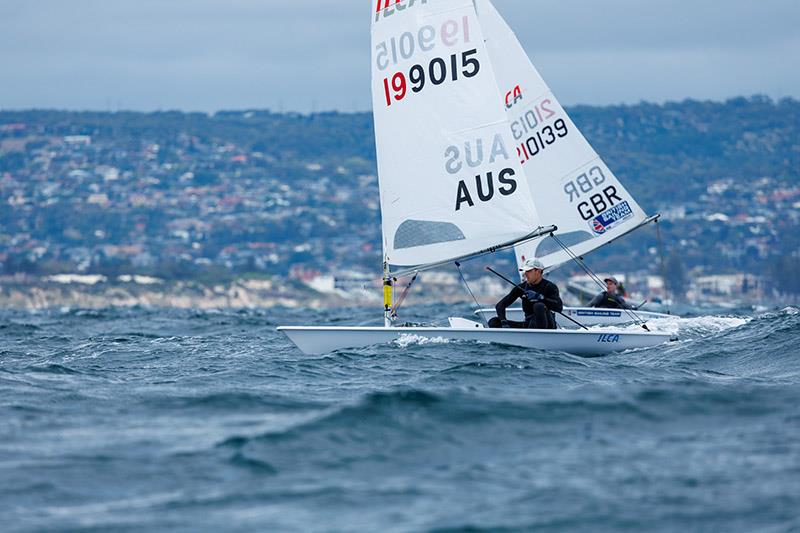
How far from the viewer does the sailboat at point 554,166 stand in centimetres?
2653

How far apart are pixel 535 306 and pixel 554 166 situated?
28.3ft

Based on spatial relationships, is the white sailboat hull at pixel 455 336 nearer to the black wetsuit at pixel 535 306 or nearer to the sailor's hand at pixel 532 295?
the black wetsuit at pixel 535 306

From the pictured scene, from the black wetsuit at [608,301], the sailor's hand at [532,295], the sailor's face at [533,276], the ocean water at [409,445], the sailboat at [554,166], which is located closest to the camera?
the ocean water at [409,445]

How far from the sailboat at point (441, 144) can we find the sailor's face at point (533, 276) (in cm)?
74

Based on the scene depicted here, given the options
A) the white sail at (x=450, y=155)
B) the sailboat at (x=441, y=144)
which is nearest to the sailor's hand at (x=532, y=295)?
the sailboat at (x=441, y=144)

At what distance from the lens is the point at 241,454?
1152cm

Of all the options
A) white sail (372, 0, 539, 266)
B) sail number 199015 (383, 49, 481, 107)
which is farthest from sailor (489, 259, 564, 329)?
sail number 199015 (383, 49, 481, 107)

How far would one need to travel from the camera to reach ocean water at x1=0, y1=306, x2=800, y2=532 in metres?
9.92

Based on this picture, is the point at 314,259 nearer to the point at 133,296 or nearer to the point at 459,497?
the point at 133,296

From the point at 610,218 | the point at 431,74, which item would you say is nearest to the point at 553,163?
the point at 610,218

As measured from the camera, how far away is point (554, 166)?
88.0 feet

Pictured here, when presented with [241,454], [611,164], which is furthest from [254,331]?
[611,164]

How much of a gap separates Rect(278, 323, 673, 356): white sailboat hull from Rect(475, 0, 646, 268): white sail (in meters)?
8.02

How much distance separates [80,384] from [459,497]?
23.6ft
